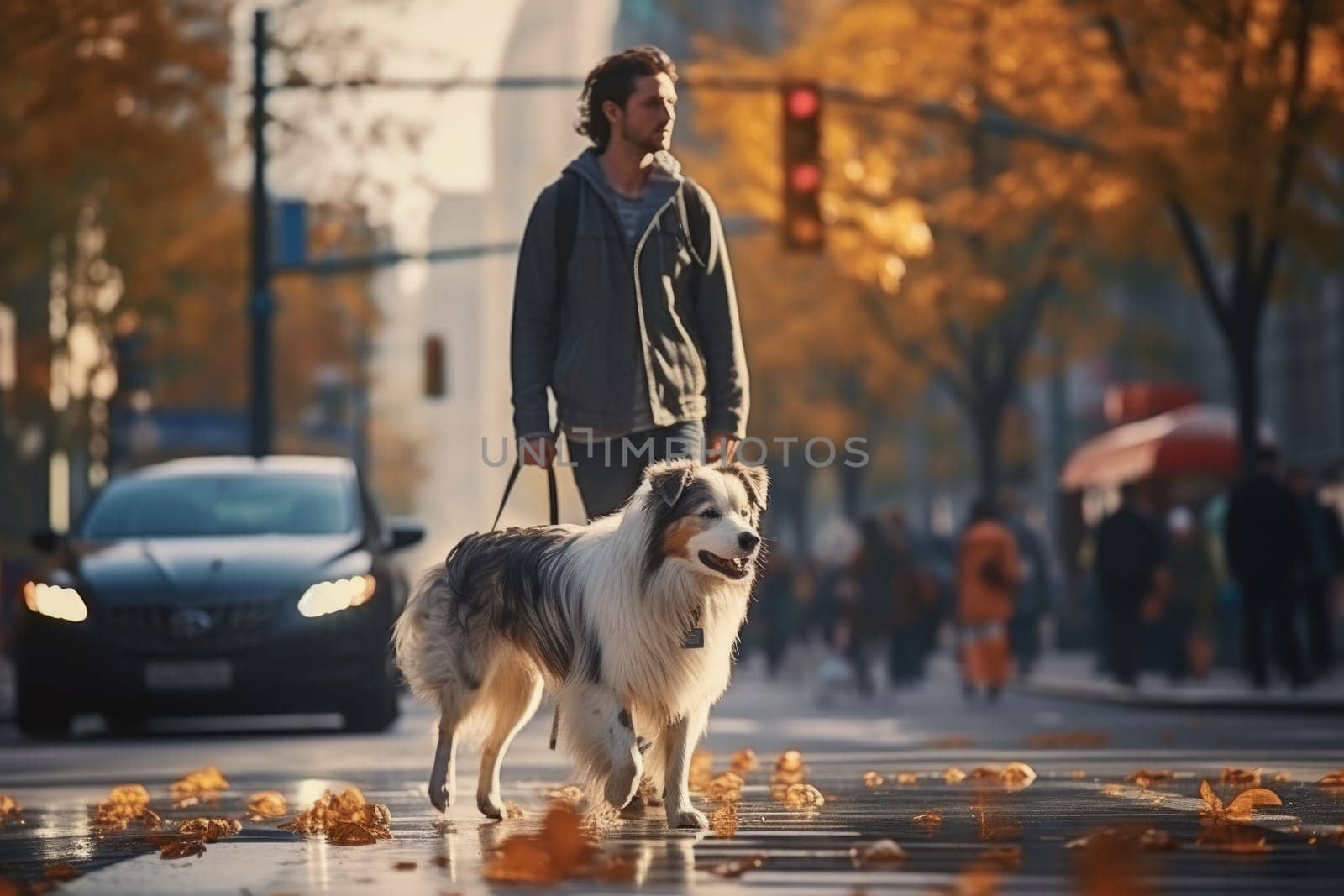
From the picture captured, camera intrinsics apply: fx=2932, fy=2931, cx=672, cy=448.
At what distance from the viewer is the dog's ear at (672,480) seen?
859 centimetres

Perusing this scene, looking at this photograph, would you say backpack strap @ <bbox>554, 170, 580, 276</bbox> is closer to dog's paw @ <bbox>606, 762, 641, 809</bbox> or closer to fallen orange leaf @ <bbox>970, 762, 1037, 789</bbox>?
dog's paw @ <bbox>606, 762, 641, 809</bbox>

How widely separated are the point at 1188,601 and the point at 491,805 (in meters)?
21.4

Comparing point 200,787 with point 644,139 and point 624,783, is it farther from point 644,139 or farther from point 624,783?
point 644,139

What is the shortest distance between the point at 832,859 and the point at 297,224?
86.3ft

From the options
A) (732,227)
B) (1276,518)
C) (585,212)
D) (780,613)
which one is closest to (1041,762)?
(585,212)

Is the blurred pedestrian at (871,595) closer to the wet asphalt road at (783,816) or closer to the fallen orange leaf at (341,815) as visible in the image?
the wet asphalt road at (783,816)

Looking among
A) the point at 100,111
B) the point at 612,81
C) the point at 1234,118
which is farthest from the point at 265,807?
the point at 100,111

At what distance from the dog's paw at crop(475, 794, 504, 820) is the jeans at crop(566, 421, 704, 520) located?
109 cm

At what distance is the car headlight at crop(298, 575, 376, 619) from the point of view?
1664 centimetres

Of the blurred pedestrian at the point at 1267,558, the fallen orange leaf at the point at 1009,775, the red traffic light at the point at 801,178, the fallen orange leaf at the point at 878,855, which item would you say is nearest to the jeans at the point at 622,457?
the fallen orange leaf at the point at 1009,775

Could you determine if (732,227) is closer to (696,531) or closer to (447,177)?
(447,177)

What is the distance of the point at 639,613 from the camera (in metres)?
8.71

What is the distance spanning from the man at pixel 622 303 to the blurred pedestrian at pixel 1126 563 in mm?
17601

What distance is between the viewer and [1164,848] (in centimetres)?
774
